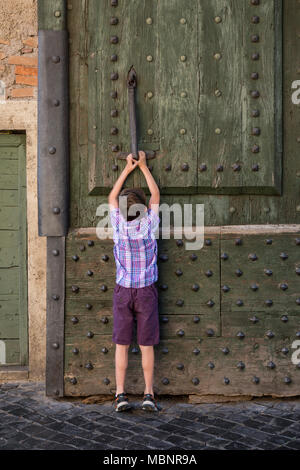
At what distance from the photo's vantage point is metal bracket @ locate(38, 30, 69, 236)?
4.07 metres

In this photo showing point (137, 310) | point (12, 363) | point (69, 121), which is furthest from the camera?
point (12, 363)

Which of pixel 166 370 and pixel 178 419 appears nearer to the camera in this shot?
pixel 178 419

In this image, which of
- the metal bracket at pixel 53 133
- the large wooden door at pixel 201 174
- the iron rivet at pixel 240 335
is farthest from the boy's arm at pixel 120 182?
the iron rivet at pixel 240 335

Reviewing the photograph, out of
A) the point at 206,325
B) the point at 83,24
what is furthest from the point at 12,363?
the point at 83,24

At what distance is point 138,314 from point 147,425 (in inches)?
28.4

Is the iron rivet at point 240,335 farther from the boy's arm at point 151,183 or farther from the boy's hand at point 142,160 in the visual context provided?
the boy's hand at point 142,160

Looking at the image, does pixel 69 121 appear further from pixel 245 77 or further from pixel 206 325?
pixel 206 325

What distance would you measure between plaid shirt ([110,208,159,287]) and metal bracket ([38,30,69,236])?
459mm

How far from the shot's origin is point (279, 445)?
3.23 meters

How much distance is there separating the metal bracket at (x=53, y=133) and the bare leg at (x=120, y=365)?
0.90m

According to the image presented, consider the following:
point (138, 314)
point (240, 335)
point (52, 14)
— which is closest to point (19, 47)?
point (52, 14)

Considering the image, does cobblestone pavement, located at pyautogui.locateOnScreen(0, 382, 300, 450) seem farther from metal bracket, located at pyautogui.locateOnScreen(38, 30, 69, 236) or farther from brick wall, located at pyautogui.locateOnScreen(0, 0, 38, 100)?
brick wall, located at pyautogui.locateOnScreen(0, 0, 38, 100)

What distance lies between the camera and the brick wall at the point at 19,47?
14.7 feet
